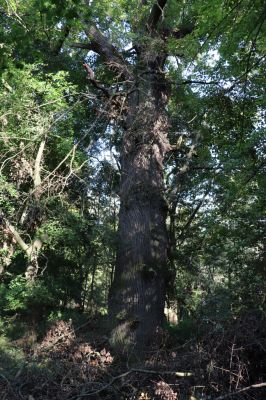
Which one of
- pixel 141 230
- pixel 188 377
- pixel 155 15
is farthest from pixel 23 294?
pixel 155 15

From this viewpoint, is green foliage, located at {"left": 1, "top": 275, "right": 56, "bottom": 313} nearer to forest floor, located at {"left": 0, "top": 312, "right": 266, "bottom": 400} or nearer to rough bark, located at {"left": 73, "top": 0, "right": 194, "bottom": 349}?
rough bark, located at {"left": 73, "top": 0, "right": 194, "bottom": 349}

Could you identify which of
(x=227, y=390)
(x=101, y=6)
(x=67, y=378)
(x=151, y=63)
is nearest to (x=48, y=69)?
(x=101, y=6)

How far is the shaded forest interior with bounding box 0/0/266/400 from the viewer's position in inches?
174

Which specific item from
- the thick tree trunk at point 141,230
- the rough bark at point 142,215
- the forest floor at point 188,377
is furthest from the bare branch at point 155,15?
the forest floor at point 188,377

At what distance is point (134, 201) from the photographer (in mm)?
8570

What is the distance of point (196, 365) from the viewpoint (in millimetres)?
4156

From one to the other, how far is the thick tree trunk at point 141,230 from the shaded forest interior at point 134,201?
0.10ft

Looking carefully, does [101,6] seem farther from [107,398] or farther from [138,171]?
[107,398]

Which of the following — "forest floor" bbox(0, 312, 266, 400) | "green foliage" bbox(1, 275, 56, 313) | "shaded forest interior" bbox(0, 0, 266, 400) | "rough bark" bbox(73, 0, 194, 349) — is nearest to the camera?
"forest floor" bbox(0, 312, 266, 400)

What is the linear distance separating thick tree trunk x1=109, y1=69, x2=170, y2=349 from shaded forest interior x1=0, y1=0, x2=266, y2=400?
31 mm

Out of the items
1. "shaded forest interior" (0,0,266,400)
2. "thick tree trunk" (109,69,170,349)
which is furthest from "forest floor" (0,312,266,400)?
"thick tree trunk" (109,69,170,349)

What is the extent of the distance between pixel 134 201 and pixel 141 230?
68cm

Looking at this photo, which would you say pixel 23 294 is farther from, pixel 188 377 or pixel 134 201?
pixel 188 377

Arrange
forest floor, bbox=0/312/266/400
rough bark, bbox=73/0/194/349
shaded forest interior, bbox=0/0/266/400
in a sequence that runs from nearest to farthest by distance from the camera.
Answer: forest floor, bbox=0/312/266/400
shaded forest interior, bbox=0/0/266/400
rough bark, bbox=73/0/194/349
